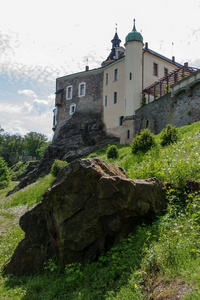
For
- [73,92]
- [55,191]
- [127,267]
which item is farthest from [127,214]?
[73,92]

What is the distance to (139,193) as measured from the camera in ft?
18.4

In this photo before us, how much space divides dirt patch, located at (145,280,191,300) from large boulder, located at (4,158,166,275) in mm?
1868

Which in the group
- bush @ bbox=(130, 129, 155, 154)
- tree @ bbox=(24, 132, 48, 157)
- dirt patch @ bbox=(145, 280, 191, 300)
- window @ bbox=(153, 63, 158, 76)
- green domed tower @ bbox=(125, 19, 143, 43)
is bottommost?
dirt patch @ bbox=(145, 280, 191, 300)

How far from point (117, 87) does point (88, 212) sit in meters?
27.8

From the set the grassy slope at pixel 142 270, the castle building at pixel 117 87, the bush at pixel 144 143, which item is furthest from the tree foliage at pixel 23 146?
the grassy slope at pixel 142 270

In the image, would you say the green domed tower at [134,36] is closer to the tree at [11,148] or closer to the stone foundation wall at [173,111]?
the stone foundation wall at [173,111]

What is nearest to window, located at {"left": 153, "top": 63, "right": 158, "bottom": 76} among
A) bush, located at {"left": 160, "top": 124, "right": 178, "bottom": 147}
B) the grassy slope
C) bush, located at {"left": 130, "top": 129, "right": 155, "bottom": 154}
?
bush, located at {"left": 160, "top": 124, "right": 178, "bottom": 147}

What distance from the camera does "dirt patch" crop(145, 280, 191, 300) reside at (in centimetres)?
321

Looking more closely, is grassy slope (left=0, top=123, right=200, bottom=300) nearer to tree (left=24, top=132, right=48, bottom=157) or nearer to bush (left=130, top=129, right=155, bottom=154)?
bush (left=130, top=129, right=155, bottom=154)

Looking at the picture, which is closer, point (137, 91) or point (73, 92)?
point (137, 91)

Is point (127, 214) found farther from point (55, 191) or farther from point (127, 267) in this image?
point (55, 191)

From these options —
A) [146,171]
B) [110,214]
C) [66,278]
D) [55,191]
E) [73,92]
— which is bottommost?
[66,278]

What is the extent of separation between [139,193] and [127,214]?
55 cm

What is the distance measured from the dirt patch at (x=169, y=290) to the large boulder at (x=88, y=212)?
1.87 meters
